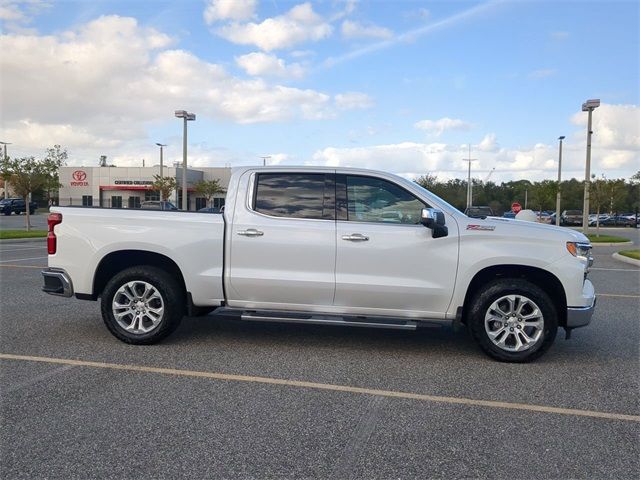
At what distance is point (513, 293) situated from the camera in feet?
18.4

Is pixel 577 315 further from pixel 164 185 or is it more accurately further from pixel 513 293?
pixel 164 185

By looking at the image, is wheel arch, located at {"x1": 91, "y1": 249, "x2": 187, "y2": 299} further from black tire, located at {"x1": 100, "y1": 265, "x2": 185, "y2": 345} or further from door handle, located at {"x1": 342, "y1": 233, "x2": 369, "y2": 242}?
door handle, located at {"x1": 342, "y1": 233, "x2": 369, "y2": 242}

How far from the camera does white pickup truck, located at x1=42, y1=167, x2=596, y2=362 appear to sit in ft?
18.4

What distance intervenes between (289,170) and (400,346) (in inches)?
89.0

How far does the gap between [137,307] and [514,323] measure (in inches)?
152

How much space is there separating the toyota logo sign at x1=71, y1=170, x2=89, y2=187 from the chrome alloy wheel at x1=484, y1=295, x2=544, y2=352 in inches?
2330

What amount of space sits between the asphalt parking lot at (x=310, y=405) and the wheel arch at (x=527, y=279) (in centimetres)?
55

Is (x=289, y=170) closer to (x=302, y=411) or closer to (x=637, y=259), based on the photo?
(x=302, y=411)

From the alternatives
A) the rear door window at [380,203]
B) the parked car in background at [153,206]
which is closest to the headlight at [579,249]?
the rear door window at [380,203]

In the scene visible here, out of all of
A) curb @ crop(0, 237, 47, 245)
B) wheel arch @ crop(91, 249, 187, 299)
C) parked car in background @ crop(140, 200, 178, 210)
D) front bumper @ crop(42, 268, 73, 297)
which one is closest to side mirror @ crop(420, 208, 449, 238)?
wheel arch @ crop(91, 249, 187, 299)

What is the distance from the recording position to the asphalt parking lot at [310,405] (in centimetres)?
350

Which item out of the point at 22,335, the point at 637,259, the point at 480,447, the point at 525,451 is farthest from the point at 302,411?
the point at 637,259

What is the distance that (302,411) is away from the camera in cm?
432

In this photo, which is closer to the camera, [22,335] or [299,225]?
[299,225]
